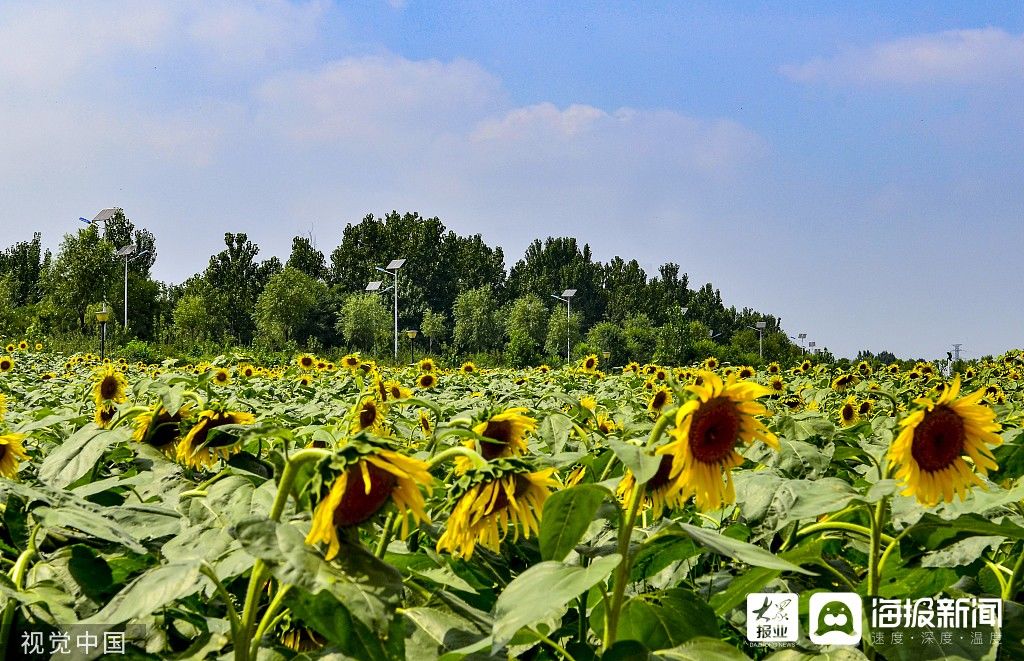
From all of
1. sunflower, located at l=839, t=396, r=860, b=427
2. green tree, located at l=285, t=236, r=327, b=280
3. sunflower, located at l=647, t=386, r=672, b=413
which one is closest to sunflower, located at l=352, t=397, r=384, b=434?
sunflower, located at l=647, t=386, r=672, b=413

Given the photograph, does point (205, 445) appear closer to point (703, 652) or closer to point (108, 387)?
point (703, 652)

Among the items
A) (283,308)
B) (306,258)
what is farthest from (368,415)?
(306,258)

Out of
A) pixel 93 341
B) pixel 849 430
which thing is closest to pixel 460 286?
pixel 93 341

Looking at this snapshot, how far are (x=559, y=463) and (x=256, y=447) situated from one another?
1.03 metres

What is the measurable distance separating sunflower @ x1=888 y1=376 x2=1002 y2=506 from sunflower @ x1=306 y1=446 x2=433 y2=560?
815 millimetres

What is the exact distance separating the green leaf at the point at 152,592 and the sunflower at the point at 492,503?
12.8 inches

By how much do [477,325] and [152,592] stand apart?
5932cm

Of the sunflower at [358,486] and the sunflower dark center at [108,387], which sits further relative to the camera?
the sunflower dark center at [108,387]

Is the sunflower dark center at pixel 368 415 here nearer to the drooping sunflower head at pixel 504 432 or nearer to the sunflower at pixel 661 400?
the drooping sunflower head at pixel 504 432

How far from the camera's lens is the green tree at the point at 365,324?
5359 cm

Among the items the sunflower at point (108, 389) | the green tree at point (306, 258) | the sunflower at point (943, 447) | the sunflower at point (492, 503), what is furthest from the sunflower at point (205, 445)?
the green tree at point (306, 258)

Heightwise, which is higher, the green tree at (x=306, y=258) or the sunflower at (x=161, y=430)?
the green tree at (x=306, y=258)

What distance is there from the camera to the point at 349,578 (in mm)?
870

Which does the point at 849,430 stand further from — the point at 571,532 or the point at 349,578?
the point at 349,578
